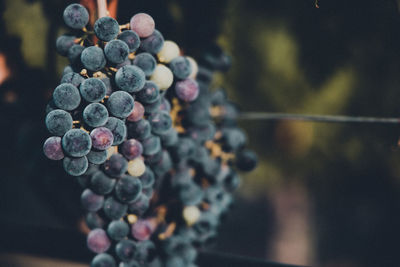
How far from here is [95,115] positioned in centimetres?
52

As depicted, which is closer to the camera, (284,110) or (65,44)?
(65,44)

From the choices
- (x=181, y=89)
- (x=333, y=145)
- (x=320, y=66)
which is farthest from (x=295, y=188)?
(x=181, y=89)

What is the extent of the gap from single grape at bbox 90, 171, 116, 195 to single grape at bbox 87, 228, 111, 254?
0.11 metres

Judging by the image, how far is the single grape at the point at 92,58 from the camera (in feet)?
1.73

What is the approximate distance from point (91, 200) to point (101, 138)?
0.58 ft

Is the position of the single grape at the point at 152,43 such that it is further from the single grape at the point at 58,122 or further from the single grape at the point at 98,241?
the single grape at the point at 98,241

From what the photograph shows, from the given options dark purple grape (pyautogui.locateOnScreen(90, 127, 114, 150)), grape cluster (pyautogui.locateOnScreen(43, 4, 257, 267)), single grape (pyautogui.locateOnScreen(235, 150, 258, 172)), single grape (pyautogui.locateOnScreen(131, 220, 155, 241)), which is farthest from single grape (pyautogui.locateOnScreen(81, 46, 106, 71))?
single grape (pyautogui.locateOnScreen(235, 150, 258, 172))

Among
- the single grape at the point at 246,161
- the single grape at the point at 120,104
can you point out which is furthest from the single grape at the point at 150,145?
the single grape at the point at 246,161

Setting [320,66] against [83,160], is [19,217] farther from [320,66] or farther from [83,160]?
[320,66]

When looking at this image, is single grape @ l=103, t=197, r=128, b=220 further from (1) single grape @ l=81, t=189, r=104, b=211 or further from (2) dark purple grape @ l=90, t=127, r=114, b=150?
(2) dark purple grape @ l=90, t=127, r=114, b=150

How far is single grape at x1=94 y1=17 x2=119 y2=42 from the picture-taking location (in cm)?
53

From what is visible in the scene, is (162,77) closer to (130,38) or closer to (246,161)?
(130,38)

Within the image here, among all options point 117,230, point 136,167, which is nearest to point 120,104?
point 136,167

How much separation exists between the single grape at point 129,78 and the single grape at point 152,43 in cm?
8
